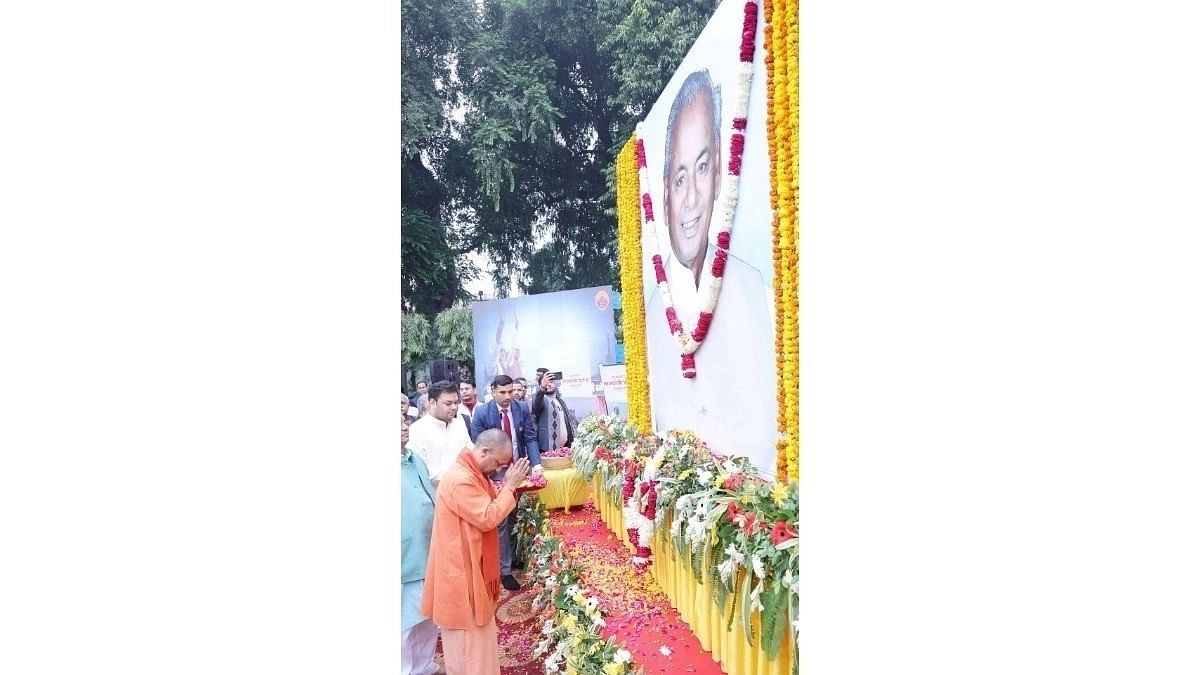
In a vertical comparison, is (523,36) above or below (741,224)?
above

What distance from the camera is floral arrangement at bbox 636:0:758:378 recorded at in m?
1.88

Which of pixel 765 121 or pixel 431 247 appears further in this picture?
pixel 765 121

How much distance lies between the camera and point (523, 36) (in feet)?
5.77

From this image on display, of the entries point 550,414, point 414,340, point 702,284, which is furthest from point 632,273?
point 414,340

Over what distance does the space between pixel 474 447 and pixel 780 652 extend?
94 centimetres

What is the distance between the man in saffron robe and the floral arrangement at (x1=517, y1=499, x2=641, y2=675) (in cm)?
17

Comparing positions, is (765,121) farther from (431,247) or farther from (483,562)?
(483,562)

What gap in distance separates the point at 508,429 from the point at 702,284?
0.99 m

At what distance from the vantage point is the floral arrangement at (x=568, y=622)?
1683 mm

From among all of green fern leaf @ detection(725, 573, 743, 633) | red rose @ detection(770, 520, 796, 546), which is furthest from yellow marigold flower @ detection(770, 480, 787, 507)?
green fern leaf @ detection(725, 573, 743, 633)

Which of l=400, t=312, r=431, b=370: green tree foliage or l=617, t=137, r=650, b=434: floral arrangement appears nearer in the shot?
l=400, t=312, r=431, b=370: green tree foliage

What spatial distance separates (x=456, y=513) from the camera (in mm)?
1606

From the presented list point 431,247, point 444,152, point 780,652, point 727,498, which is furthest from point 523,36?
point 780,652

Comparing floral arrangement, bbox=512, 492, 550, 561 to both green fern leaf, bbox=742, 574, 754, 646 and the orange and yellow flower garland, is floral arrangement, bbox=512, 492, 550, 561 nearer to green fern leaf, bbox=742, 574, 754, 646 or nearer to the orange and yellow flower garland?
the orange and yellow flower garland
